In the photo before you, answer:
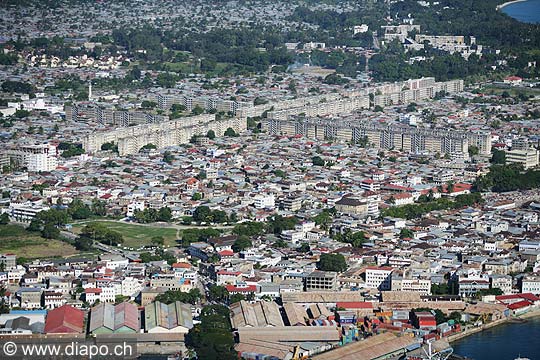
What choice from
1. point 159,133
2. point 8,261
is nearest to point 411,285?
point 8,261

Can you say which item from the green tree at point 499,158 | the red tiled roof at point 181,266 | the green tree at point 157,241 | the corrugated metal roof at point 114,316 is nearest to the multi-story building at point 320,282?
the red tiled roof at point 181,266

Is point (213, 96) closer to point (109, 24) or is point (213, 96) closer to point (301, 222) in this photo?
point (301, 222)

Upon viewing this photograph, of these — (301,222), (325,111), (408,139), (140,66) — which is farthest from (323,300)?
(140,66)

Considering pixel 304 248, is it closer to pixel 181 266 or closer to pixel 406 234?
pixel 406 234

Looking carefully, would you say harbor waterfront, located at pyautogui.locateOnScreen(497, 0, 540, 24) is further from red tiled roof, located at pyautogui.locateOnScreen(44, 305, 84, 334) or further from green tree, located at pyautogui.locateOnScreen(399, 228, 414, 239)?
red tiled roof, located at pyautogui.locateOnScreen(44, 305, 84, 334)

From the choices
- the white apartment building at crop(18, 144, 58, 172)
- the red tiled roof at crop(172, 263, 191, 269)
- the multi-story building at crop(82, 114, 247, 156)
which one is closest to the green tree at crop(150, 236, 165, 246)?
the red tiled roof at crop(172, 263, 191, 269)
